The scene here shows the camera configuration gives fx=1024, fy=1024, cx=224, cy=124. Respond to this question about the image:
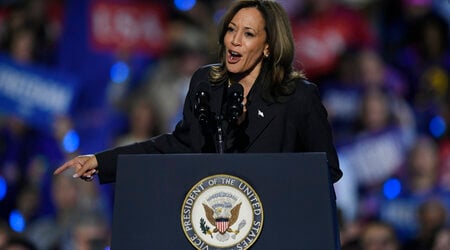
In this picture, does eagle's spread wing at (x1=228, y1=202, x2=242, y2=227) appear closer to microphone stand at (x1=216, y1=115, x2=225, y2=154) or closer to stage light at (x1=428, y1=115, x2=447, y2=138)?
microphone stand at (x1=216, y1=115, x2=225, y2=154)

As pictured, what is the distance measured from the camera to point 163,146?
3.14 m

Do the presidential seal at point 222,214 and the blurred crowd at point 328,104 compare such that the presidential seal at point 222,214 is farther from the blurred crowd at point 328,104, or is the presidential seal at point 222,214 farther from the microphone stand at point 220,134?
the blurred crowd at point 328,104

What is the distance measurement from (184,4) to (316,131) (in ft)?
13.2

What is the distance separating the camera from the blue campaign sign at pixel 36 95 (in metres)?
6.53

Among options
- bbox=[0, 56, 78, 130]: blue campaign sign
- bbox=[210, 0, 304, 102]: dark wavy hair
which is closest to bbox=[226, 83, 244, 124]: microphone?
bbox=[210, 0, 304, 102]: dark wavy hair

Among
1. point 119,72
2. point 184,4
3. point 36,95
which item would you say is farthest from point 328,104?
point 36,95

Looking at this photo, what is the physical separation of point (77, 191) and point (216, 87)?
3318 mm

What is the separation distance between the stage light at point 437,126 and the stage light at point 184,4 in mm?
1805

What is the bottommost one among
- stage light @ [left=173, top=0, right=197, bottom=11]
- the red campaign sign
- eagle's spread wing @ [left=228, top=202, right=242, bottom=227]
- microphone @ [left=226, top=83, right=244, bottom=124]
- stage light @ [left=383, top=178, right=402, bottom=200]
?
eagle's spread wing @ [left=228, top=202, right=242, bottom=227]

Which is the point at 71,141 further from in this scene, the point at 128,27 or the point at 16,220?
the point at 128,27

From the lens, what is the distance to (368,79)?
701 cm

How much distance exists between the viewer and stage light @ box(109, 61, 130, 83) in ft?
22.1

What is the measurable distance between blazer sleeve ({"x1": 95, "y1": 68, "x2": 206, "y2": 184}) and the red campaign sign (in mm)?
3610

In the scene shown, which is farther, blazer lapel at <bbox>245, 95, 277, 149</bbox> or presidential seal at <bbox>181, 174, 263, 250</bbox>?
blazer lapel at <bbox>245, 95, 277, 149</bbox>
